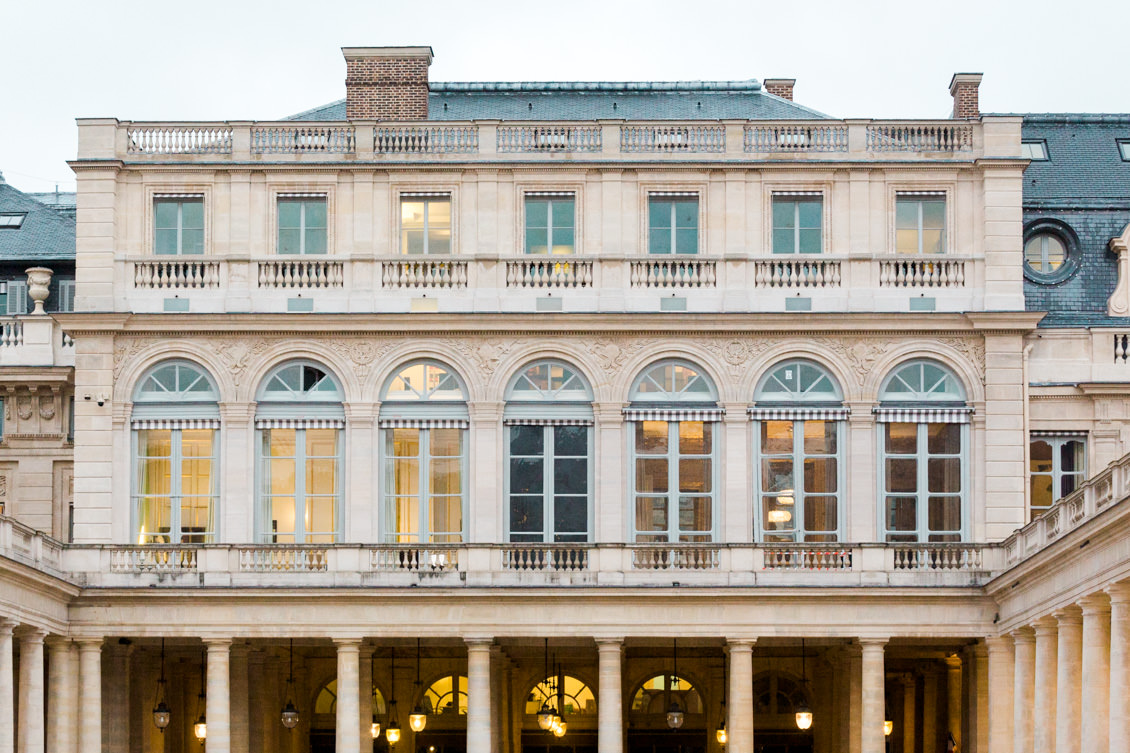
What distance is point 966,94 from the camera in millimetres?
49031

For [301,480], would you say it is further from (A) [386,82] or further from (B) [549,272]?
(A) [386,82]

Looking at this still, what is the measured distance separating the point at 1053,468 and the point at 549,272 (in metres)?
11.9

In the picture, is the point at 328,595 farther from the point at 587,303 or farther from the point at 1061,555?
the point at 1061,555

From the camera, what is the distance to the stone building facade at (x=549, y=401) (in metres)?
43.8

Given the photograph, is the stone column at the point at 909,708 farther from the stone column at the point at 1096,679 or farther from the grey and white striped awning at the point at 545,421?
the stone column at the point at 1096,679

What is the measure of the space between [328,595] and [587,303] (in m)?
8.33

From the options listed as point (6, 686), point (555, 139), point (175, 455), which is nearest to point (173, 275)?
point (175, 455)

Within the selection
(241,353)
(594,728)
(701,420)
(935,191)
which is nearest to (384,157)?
(241,353)

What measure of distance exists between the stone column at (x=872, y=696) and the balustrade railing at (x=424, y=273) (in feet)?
37.9

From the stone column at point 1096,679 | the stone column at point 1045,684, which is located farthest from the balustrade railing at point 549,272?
the stone column at point 1096,679

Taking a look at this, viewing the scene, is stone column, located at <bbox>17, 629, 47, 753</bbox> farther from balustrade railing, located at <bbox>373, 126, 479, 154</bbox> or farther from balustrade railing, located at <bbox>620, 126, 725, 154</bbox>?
balustrade railing, located at <bbox>620, 126, 725, 154</bbox>

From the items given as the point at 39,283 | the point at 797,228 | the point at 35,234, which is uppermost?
the point at 35,234

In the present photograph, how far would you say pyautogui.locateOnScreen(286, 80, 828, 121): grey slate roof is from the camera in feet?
165

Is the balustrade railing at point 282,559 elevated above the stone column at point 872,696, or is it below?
above
